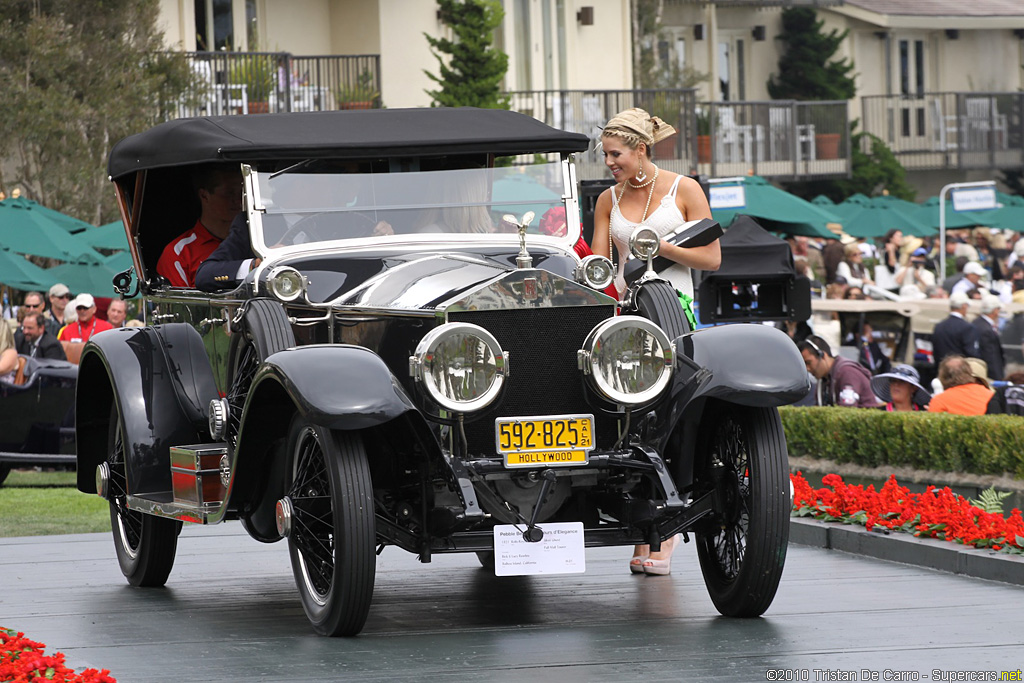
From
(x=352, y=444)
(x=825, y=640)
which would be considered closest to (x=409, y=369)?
(x=352, y=444)

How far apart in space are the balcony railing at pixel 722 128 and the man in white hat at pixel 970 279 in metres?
9.50

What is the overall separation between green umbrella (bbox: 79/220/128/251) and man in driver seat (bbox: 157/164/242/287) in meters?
10.2

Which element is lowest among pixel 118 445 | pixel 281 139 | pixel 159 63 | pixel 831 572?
pixel 831 572

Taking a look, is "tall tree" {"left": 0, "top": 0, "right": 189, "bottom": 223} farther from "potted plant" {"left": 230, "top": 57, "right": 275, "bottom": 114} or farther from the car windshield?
the car windshield

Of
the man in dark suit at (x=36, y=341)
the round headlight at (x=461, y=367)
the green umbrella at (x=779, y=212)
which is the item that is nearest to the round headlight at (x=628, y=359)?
the round headlight at (x=461, y=367)

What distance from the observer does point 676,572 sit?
28.2 feet

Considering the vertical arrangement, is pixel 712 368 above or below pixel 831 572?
above

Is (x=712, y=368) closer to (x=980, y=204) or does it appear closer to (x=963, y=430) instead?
(x=963, y=430)

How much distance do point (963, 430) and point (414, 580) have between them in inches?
140

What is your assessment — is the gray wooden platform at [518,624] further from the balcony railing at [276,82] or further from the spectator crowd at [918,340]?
the balcony railing at [276,82]

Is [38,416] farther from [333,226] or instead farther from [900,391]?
[333,226]

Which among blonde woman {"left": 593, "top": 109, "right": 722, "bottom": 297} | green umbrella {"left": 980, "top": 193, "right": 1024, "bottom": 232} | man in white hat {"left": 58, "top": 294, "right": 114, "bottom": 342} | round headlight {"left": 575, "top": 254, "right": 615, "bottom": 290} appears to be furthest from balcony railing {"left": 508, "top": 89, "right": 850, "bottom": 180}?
round headlight {"left": 575, "top": 254, "right": 615, "bottom": 290}

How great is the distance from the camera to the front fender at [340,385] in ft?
20.7

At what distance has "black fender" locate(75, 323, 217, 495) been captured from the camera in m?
7.99
